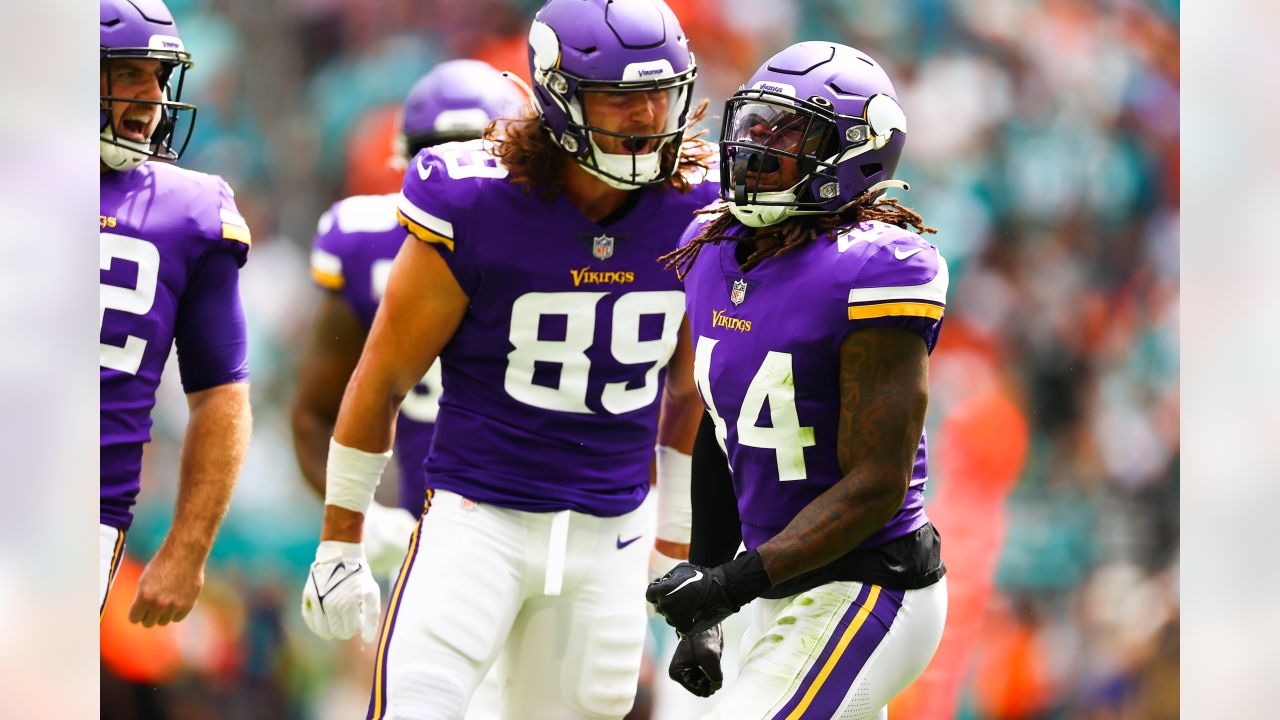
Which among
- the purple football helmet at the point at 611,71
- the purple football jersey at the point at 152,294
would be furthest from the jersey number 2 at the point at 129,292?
the purple football helmet at the point at 611,71

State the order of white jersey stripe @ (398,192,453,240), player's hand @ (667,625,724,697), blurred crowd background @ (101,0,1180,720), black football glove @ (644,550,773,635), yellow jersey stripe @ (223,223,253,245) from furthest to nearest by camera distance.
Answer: blurred crowd background @ (101,0,1180,720) → yellow jersey stripe @ (223,223,253,245) → white jersey stripe @ (398,192,453,240) → player's hand @ (667,625,724,697) → black football glove @ (644,550,773,635)

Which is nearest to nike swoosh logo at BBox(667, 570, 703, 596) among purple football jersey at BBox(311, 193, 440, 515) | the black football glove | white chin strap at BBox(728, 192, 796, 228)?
the black football glove

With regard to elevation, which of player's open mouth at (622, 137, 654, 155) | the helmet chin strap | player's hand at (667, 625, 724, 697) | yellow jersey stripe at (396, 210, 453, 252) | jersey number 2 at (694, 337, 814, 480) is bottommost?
player's hand at (667, 625, 724, 697)

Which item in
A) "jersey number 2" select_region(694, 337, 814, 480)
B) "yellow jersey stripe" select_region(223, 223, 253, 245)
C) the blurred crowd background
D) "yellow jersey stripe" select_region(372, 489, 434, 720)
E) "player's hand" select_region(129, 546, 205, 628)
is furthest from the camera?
the blurred crowd background

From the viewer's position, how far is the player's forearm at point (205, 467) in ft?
10.1

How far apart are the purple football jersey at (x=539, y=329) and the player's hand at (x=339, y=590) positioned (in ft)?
0.72

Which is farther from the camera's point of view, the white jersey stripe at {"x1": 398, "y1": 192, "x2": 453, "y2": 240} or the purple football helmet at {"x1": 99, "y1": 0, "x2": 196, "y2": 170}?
the purple football helmet at {"x1": 99, "y1": 0, "x2": 196, "y2": 170}

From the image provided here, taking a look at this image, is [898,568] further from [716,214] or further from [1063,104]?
[1063,104]

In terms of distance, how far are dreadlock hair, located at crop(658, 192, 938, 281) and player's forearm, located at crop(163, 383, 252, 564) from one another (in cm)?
100

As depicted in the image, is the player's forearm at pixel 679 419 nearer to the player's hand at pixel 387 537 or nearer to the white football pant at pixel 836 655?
the white football pant at pixel 836 655

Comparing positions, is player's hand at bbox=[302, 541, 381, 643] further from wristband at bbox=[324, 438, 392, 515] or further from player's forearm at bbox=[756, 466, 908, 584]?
player's forearm at bbox=[756, 466, 908, 584]

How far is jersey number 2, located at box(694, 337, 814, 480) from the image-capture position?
2336 mm

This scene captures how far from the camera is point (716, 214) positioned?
2.68 metres

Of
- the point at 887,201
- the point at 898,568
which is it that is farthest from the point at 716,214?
the point at 898,568
